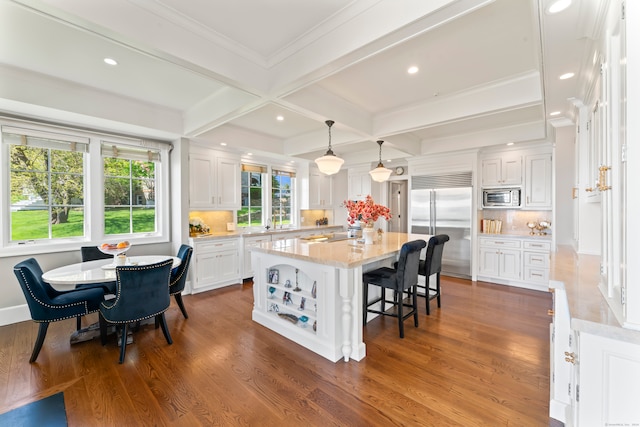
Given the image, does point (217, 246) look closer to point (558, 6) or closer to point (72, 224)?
point (72, 224)

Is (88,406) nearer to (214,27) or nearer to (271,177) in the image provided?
(214,27)

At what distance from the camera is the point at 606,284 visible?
4.67ft

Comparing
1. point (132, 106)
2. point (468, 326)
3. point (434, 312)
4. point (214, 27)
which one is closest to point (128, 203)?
point (132, 106)

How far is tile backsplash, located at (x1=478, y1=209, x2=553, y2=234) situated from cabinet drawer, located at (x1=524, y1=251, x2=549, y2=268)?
56 cm

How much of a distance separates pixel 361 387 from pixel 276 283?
1.44 metres

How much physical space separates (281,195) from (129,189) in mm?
3006

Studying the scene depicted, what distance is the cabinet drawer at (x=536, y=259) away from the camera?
4348 millimetres

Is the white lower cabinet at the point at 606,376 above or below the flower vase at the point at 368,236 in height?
below

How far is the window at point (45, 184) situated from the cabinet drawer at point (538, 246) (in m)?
6.94

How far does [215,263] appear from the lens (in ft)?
15.0

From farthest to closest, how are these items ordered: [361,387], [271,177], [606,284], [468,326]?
[271,177]
[468,326]
[361,387]
[606,284]

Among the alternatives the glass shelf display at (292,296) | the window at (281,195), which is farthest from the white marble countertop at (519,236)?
the window at (281,195)

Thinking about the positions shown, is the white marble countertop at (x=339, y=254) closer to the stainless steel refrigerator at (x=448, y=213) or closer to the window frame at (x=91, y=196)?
the window frame at (x=91, y=196)

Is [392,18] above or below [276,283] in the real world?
above
